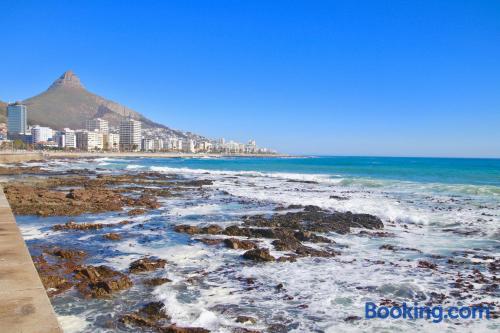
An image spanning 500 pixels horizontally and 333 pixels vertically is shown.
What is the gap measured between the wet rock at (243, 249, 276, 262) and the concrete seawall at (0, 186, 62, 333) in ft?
14.5

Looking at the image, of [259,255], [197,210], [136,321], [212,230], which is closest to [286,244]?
[259,255]

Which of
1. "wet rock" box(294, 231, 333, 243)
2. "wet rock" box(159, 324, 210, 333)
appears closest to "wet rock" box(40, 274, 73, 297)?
"wet rock" box(159, 324, 210, 333)

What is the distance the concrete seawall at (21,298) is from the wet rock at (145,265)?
6.66 ft

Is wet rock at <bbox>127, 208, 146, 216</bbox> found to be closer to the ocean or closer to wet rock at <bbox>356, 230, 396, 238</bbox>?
the ocean

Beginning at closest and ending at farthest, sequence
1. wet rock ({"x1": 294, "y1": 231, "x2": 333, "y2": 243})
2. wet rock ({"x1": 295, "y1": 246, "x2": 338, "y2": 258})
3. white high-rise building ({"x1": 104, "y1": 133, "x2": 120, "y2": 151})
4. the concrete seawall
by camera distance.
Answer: the concrete seawall → wet rock ({"x1": 295, "y1": 246, "x2": 338, "y2": 258}) → wet rock ({"x1": 294, "y1": 231, "x2": 333, "y2": 243}) → white high-rise building ({"x1": 104, "y1": 133, "x2": 120, "y2": 151})

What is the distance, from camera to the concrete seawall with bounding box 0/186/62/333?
354cm

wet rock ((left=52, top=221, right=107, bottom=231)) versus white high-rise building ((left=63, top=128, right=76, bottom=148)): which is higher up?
white high-rise building ((left=63, top=128, right=76, bottom=148))

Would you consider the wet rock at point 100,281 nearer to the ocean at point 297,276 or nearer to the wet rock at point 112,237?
the ocean at point 297,276

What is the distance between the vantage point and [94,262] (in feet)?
26.2

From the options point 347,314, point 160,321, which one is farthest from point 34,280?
point 347,314

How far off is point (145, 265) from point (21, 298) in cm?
346

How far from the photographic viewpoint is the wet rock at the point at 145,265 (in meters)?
7.41

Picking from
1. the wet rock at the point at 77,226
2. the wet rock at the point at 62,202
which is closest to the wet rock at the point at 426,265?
the wet rock at the point at 77,226

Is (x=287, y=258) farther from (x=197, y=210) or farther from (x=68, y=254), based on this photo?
(x=197, y=210)
